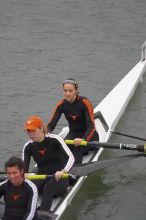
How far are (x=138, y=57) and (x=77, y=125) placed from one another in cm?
1044

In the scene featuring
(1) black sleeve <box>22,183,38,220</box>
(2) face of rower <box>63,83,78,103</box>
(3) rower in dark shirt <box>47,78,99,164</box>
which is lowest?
(1) black sleeve <box>22,183,38,220</box>

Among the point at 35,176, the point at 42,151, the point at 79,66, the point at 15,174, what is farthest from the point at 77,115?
the point at 79,66

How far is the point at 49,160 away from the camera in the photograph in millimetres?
9281

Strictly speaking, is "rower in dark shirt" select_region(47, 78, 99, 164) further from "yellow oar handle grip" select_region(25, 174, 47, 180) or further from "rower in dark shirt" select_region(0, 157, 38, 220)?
"rower in dark shirt" select_region(0, 157, 38, 220)

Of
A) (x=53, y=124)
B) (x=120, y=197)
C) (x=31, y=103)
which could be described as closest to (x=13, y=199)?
(x=53, y=124)

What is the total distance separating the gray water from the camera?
1146 centimetres

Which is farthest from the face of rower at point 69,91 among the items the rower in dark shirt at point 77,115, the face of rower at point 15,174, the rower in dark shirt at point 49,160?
the face of rower at point 15,174

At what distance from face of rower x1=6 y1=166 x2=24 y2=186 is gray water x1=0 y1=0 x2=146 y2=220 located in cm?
295

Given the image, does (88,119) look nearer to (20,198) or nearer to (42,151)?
(42,151)

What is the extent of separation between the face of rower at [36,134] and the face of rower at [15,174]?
105cm

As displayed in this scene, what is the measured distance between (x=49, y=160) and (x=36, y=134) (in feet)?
2.77

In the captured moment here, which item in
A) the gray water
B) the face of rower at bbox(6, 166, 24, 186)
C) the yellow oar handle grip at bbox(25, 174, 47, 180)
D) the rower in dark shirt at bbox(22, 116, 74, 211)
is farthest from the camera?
the gray water

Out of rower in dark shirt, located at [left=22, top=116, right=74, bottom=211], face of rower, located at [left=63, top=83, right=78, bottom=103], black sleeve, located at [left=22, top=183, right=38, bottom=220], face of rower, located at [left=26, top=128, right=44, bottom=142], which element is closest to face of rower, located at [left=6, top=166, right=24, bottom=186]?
black sleeve, located at [left=22, top=183, right=38, bottom=220]

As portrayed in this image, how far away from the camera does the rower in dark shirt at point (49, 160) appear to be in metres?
9.02
